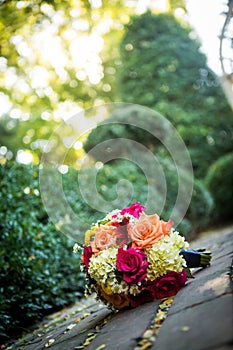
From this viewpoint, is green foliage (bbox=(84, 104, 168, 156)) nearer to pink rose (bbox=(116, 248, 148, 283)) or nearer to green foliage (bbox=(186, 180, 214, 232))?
green foliage (bbox=(186, 180, 214, 232))

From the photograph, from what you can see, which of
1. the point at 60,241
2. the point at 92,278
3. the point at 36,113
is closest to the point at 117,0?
the point at 60,241

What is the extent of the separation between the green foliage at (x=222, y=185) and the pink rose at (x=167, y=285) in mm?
8213

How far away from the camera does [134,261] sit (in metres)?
2.79

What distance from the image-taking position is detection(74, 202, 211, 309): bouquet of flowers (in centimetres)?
280

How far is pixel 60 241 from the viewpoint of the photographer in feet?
18.1

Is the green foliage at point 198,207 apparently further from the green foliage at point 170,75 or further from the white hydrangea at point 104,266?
the white hydrangea at point 104,266

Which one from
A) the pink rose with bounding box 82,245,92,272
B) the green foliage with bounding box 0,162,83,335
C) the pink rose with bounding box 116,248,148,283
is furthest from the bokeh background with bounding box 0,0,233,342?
the pink rose with bounding box 116,248,148,283

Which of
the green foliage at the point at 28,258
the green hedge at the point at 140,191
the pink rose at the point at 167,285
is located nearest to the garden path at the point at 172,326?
the pink rose at the point at 167,285

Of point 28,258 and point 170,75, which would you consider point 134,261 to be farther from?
point 170,75

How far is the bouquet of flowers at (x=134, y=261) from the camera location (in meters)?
2.80

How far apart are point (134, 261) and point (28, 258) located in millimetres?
2162

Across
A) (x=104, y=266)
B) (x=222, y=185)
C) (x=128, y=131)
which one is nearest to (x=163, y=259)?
(x=104, y=266)

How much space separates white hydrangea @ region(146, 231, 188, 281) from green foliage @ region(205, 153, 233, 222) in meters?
8.15

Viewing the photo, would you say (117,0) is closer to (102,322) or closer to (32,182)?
(32,182)
